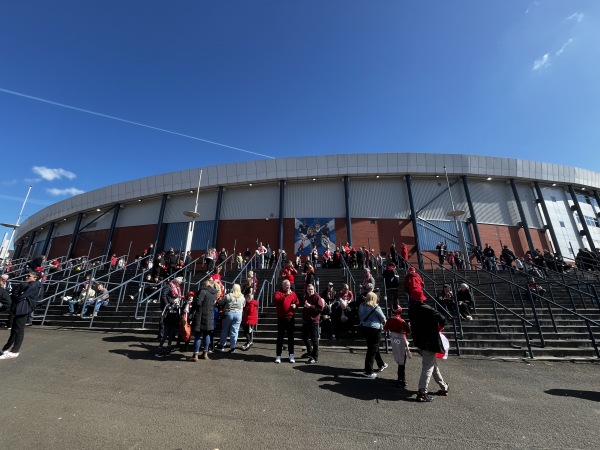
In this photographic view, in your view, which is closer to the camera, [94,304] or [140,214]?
[94,304]

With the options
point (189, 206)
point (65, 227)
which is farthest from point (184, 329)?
point (65, 227)

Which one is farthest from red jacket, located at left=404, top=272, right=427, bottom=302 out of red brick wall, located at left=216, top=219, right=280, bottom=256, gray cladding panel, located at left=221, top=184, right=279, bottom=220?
gray cladding panel, located at left=221, top=184, right=279, bottom=220

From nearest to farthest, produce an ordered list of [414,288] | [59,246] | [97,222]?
1. [414,288]
2. [97,222]
3. [59,246]

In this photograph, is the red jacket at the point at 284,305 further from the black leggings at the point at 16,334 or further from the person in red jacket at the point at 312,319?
the black leggings at the point at 16,334

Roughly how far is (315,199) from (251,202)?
5.00m

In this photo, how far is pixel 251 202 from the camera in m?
21.9

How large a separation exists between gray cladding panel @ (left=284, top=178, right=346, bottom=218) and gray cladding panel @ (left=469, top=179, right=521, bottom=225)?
9.89 m

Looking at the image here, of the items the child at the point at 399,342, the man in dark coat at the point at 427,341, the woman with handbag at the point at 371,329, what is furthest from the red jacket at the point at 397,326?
the man in dark coat at the point at 427,341

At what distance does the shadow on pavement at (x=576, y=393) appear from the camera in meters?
4.20

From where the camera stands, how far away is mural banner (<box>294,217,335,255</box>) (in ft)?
65.2

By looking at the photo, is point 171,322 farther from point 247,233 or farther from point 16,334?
point 247,233

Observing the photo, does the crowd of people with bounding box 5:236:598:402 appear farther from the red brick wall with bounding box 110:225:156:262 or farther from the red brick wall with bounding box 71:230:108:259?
the red brick wall with bounding box 71:230:108:259

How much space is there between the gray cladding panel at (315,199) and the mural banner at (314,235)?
56 cm

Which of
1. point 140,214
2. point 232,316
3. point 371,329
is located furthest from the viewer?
point 140,214
